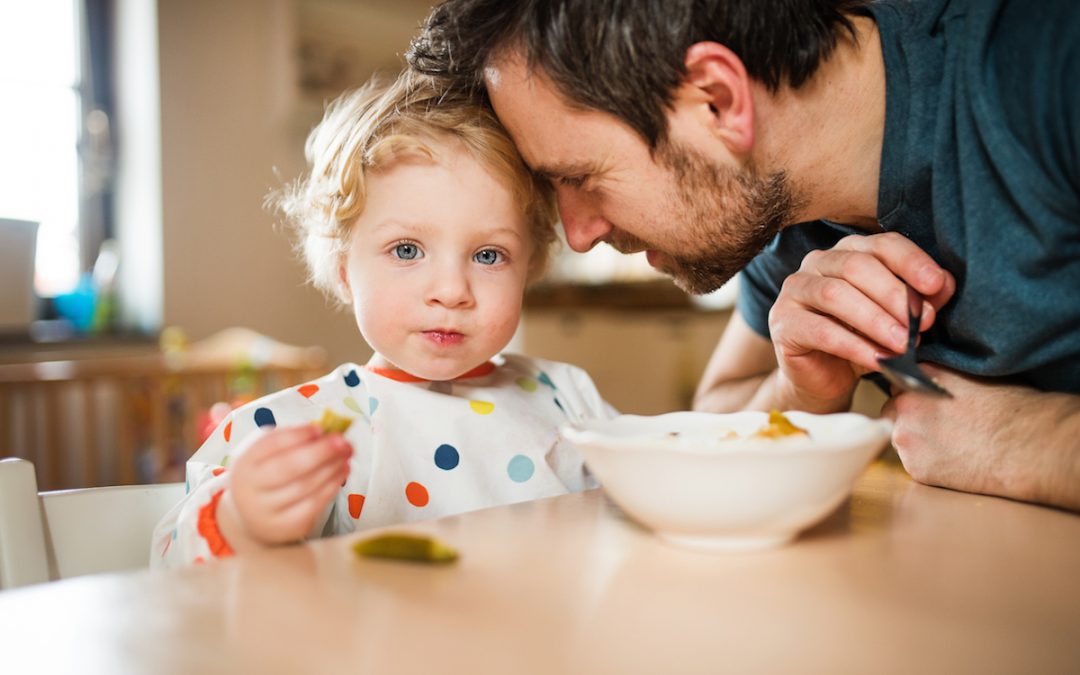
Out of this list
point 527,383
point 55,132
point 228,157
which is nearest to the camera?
point 527,383

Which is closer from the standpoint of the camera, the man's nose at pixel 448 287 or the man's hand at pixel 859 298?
the man's hand at pixel 859 298

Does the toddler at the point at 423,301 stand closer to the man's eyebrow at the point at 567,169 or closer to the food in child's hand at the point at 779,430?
the man's eyebrow at the point at 567,169

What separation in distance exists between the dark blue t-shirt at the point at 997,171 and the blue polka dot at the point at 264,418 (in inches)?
30.2

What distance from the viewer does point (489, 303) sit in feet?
3.62

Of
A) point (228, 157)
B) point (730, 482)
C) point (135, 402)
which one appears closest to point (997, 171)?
point (730, 482)

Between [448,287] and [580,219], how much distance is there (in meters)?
0.23

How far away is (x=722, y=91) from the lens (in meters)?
1.04

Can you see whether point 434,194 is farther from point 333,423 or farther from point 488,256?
point 333,423

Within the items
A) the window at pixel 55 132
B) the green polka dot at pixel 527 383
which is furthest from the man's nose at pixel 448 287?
the window at pixel 55 132

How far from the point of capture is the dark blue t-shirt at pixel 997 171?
2.91 feet

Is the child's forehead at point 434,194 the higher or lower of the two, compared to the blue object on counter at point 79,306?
higher

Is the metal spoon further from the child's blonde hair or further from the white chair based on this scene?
the white chair

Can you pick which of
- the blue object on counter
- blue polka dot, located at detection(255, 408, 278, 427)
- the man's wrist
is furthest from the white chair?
the blue object on counter

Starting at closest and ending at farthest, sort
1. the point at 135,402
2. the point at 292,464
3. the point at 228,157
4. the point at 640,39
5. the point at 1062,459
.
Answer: the point at 292,464
the point at 1062,459
the point at 640,39
the point at 135,402
the point at 228,157
